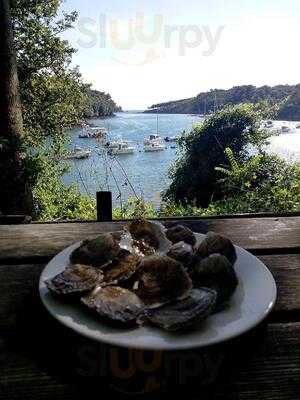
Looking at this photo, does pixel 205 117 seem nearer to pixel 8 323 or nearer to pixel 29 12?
pixel 29 12

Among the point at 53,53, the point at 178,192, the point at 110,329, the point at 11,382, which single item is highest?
the point at 53,53

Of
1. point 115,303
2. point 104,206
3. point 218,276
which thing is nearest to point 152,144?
point 104,206

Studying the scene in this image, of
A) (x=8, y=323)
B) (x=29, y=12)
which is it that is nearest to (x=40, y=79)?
(x=29, y=12)

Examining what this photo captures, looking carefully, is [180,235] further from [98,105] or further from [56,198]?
[98,105]

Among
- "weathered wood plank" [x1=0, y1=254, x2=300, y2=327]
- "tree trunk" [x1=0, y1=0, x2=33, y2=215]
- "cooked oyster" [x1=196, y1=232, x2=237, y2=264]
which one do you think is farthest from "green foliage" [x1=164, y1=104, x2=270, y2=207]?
"cooked oyster" [x1=196, y1=232, x2=237, y2=264]

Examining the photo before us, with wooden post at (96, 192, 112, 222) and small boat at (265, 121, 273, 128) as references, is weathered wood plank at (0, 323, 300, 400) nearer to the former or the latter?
wooden post at (96, 192, 112, 222)

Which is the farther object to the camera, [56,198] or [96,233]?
[56,198]

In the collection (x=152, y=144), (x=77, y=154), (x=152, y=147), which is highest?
(x=77, y=154)
